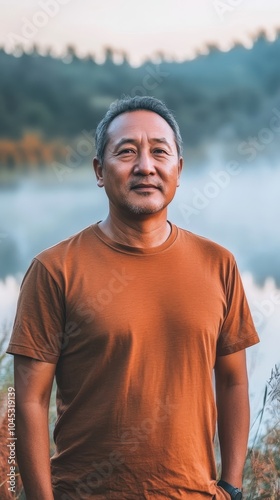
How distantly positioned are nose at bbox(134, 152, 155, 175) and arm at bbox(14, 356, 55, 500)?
0.53 meters

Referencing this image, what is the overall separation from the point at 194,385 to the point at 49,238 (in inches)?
62.9

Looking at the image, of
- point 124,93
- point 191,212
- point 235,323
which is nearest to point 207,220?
point 191,212

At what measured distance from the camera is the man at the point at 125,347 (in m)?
2.14

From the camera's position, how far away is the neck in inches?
90.1

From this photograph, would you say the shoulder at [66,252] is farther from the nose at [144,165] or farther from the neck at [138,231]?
the nose at [144,165]

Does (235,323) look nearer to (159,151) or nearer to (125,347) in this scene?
(125,347)

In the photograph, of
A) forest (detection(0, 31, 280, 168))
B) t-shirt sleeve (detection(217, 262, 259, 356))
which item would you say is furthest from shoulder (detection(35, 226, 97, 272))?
forest (detection(0, 31, 280, 168))

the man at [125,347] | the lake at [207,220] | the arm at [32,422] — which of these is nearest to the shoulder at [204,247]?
the man at [125,347]

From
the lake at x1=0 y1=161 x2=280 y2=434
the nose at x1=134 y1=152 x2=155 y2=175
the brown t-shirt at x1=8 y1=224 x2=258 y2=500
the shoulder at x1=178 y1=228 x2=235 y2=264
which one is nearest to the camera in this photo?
the brown t-shirt at x1=8 y1=224 x2=258 y2=500

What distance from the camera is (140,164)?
7.38 ft

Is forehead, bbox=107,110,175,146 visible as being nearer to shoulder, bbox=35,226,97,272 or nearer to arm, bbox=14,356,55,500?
shoulder, bbox=35,226,97,272

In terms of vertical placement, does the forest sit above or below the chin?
above

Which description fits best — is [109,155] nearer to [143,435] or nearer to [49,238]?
[143,435]

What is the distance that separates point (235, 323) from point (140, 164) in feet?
1.68
